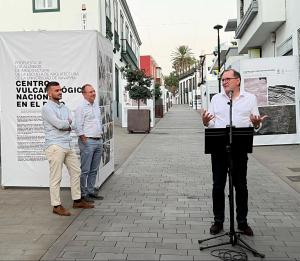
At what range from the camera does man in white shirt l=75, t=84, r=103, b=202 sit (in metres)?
7.40

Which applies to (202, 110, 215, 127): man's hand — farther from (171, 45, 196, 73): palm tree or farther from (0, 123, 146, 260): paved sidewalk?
(171, 45, 196, 73): palm tree

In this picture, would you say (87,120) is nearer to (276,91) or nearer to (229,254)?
(229,254)

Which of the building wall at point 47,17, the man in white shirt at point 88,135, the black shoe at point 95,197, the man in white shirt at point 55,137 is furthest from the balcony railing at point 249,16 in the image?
the man in white shirt at point 55,137

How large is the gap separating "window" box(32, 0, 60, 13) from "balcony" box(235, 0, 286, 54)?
839 cm

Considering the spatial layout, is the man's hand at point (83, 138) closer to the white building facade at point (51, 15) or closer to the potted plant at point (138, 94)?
the potted plant at point (138, 94)

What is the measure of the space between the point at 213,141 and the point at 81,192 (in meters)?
2.84

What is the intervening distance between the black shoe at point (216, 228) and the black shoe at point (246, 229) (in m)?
0.22

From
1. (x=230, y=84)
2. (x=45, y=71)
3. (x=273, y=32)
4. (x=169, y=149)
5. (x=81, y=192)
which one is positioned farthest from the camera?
(x=273, y=32)

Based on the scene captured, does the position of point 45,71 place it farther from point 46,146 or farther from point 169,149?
point 169,149

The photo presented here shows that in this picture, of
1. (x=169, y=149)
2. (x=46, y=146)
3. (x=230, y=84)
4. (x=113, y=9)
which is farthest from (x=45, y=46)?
(x=113, y=9)

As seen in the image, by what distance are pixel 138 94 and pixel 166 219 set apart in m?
15.7

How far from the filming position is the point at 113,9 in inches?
1151

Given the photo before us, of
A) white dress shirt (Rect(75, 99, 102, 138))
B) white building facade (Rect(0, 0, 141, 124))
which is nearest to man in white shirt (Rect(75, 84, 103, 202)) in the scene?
white dress shirt (Rect(75, 99, 102, 138))

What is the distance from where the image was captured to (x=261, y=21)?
18.2m
